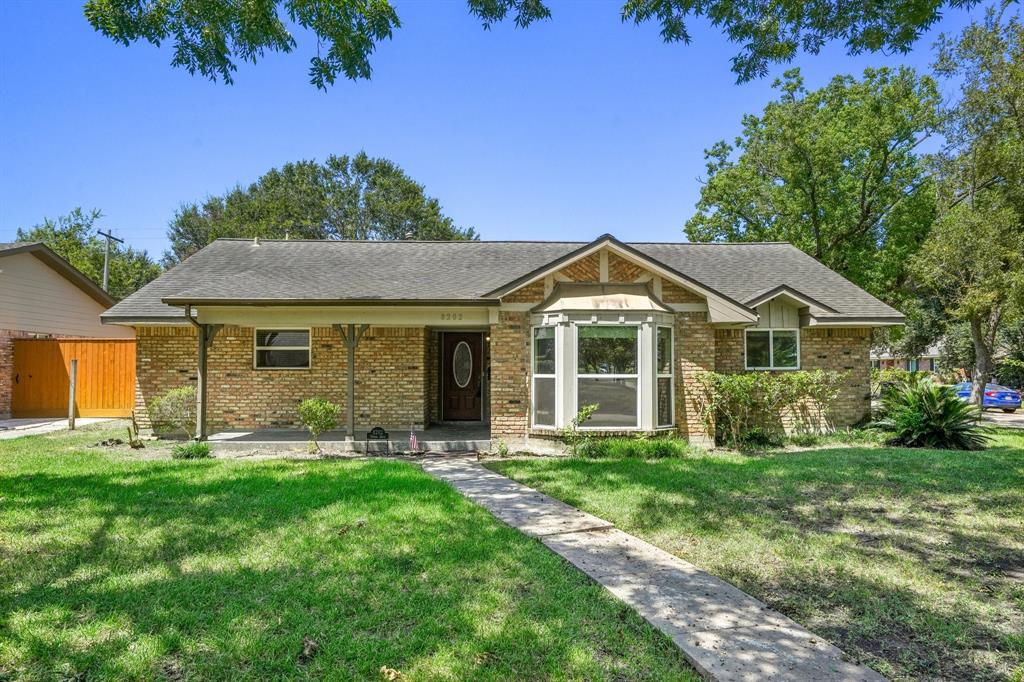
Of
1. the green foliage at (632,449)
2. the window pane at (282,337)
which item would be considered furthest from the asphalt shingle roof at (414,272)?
the green foliage at (632,449)

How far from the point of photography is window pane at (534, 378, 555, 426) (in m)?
10.5

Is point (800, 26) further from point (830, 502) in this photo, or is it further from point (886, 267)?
point (886, 267)

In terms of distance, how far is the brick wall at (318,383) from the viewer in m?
12.5

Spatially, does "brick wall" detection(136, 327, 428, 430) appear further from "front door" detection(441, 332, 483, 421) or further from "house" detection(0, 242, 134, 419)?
"house" detection(0, 242, 134, 419)

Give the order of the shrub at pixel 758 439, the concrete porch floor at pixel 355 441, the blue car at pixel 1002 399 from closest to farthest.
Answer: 1. the concrete porch floor at pixel 355 441
2. the shrub at pixel 758 439
3. the blue car at pixel 1002 399

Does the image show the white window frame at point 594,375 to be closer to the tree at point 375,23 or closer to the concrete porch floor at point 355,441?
the concrete porch floor at point 355,441

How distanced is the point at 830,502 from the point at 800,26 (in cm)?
570

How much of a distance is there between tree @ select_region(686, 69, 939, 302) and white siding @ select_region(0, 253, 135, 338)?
28.2 meters

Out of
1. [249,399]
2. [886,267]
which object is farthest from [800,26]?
[886,267]

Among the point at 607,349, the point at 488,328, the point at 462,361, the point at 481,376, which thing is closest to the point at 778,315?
the point at 607,349

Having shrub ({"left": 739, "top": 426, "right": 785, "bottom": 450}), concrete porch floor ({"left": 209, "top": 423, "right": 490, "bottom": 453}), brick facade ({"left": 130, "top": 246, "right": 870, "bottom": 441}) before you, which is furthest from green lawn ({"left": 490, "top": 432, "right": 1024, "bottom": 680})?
brick facade ({"left": 130, "top": 246, "right": 870, "bottom": 441})

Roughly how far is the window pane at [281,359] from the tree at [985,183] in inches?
692

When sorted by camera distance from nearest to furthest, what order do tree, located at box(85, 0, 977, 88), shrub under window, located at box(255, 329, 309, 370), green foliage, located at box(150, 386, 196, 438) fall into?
tree, located at box(85, 0, 977, 88)
green foliage, located at box(150, 386, 196, 438)
shrub under window, located at box(255, 329, 309, 370)

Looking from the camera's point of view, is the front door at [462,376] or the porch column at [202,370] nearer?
the porch column at [202,370]
